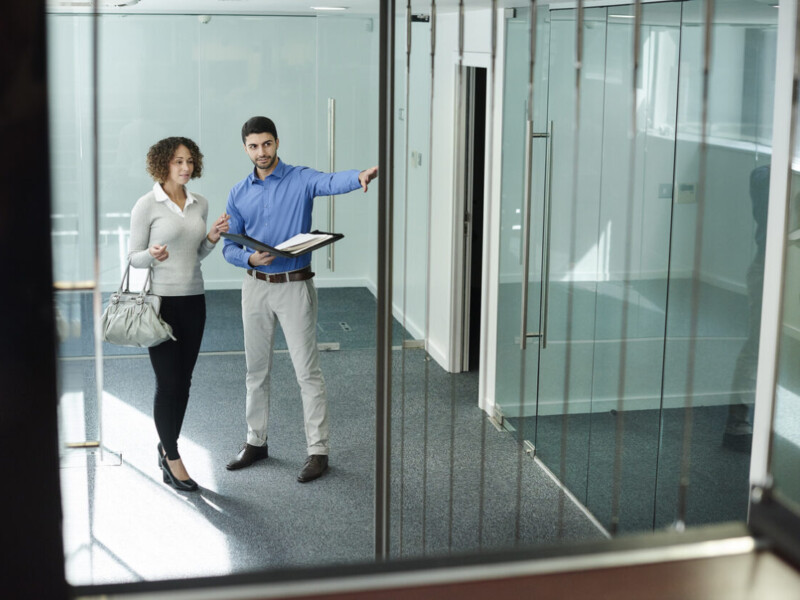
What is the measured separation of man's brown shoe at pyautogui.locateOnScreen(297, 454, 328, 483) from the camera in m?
→ 4.43

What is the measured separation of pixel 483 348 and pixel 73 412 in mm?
2425

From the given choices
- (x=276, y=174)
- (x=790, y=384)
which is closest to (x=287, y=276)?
(x=276, y=174)

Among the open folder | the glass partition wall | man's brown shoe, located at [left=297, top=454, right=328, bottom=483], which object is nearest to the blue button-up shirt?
the open folder

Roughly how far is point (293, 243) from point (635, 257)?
1.48 meters

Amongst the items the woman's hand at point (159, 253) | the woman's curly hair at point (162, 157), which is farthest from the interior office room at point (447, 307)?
the woman's curly hair at point (162, 157)

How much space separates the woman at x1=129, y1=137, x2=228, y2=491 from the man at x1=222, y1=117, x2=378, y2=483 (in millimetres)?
253

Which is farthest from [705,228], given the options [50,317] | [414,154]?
[414,154]

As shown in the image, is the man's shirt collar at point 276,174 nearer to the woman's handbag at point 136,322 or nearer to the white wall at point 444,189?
the woman's handbag at point 136,322

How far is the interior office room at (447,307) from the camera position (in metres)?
1.16

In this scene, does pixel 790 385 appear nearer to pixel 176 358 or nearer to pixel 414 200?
pixel 176 358

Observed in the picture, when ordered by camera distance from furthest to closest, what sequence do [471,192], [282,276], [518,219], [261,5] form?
[471,192], [261,5], [518,219], [282,276]

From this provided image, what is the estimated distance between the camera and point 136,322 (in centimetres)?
394

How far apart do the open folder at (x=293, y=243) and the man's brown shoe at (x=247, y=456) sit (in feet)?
3.34

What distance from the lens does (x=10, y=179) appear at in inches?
31.0
